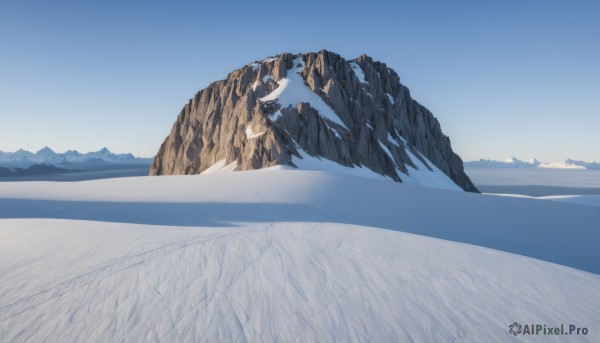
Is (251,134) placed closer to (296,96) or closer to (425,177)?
(296,96)

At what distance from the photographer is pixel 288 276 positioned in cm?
620

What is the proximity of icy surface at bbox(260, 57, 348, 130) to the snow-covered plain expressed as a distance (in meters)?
57.8

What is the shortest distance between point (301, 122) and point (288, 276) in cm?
5728

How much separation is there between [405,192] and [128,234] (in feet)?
40.5

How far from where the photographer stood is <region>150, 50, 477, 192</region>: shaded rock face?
60.6m

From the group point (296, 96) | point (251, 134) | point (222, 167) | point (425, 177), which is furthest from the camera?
point (425, 177)

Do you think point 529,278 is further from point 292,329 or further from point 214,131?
point 214,131

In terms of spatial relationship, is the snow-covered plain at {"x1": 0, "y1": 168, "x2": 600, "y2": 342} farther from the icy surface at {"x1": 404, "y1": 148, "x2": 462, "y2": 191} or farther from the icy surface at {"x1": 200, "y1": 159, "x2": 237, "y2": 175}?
the icy surface at {"x1": 404, "y1": 148, "x2": 462, "y2": 191}

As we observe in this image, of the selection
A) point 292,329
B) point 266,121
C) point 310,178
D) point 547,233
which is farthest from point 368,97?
point 292,329

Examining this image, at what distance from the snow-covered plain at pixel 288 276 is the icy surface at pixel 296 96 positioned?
5782 centimetres

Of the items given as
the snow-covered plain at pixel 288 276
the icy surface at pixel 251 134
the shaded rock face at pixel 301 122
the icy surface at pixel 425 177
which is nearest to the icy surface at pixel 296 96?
the shaded rock face at pixel 301 122

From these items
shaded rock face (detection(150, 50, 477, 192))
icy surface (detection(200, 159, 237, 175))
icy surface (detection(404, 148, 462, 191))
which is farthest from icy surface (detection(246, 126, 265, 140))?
icy surface (detection(404, 148, 462, 191))

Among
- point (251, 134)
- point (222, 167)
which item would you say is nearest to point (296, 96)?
point (251, 134)

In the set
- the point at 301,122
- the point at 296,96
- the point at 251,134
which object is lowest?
the point at 251,134
